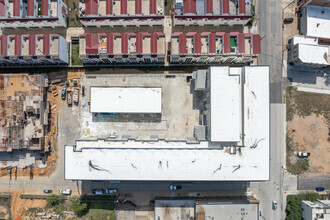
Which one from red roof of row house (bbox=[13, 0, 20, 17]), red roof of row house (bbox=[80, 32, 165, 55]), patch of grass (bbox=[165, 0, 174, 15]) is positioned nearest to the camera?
red roof of row house (bbox=[13, 0, 20, 17])

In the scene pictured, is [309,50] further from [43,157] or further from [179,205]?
[43,157]

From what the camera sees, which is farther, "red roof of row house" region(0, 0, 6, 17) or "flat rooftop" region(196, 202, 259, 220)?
"flat rooftop" region(196, 202, 259, 220)

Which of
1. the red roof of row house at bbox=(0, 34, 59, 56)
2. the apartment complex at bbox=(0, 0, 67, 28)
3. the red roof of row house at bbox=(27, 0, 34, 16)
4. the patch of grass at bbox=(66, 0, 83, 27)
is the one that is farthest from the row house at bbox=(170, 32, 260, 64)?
the red roof of row house at bbox=(27, 0, 34, 16)

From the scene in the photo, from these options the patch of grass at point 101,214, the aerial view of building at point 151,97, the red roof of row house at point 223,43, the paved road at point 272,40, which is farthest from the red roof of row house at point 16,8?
the paved road at point 272,40

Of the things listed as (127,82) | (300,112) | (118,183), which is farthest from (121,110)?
(300,112)

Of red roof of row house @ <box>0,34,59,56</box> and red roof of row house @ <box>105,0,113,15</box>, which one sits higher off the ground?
red roof of row house @ <box>105,0,113,15</box>

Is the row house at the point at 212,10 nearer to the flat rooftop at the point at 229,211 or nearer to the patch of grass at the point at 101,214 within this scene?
the flat rooftop at the point at 229,211

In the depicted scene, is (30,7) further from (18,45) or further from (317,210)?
(317,210)

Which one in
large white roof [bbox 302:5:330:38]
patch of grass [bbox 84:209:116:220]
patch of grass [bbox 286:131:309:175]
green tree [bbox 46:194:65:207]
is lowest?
patch of grass [bbox 84:209:116:220]

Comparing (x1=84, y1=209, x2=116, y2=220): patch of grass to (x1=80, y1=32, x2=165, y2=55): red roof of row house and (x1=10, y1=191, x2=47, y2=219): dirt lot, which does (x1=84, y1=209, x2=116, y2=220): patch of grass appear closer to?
(x1=10, y1=191, x2=47, y2=219): dirt lot
